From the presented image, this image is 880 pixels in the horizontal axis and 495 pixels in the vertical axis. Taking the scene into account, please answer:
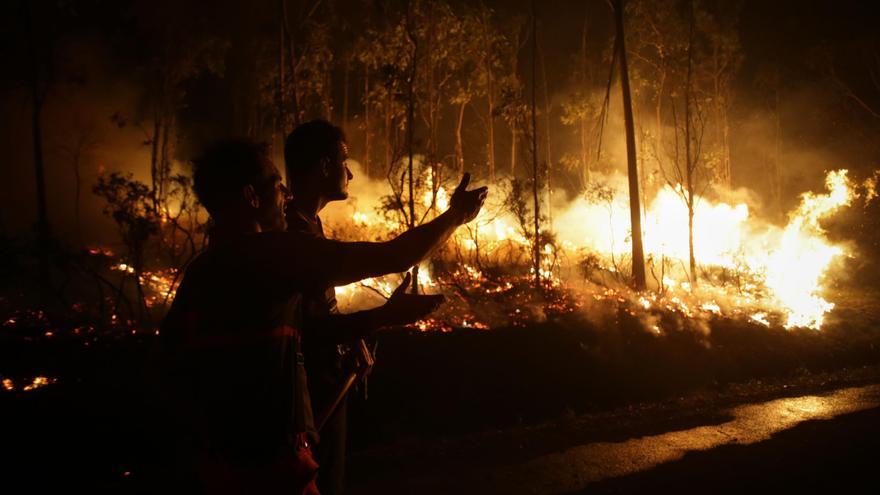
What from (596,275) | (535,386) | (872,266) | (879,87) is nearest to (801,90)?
(879,87)

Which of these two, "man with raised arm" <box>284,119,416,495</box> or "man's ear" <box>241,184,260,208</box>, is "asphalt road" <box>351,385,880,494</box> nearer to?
"man with raised arm" <box>284,119,416,495</box>

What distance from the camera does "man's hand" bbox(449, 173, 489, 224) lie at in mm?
2055

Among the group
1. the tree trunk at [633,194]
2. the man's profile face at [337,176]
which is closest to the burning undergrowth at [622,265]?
the tree trunk at [633,194]

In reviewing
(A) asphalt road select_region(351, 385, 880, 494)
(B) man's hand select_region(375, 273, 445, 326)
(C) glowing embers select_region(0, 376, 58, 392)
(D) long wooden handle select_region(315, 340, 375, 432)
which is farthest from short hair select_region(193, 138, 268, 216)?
(C) glowing embers select_region(0, 376, 58, 392)

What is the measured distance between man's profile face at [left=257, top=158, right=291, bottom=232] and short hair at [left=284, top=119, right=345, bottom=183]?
1.30ft

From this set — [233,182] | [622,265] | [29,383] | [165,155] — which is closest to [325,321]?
[233,182]

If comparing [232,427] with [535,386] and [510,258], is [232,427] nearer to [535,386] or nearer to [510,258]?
[535,386]

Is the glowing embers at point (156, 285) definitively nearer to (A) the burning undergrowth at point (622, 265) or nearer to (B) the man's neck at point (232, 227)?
(A) the burning undergrowth at point (622, 265)

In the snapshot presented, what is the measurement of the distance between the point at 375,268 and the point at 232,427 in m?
0.59

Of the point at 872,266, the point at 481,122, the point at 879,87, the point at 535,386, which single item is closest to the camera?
the point at 535,386

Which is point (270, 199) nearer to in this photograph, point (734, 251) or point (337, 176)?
point (337, 176)

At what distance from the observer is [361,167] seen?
1136 inches

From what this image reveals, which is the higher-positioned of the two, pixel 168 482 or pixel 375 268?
pixel 375 268

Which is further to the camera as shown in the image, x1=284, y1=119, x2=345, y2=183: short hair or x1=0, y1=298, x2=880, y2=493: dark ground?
x1=0, y1=298, x2=880, y2=493: dark ground
